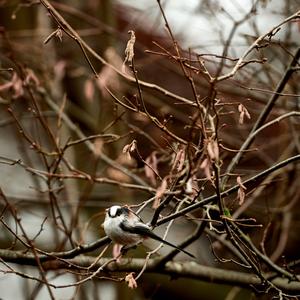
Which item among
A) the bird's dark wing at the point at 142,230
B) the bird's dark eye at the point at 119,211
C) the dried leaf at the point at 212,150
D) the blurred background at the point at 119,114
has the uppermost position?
the blurred background at the point at 119,114

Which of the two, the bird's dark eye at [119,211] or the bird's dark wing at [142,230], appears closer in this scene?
the bird's dark wing at [142,230]

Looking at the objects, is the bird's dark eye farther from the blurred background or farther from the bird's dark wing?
the blurred background

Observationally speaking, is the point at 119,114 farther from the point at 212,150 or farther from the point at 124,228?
the point at 212,150

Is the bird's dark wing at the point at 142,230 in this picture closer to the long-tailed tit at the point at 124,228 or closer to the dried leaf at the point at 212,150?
the long-tailed tit at the point at 124,228

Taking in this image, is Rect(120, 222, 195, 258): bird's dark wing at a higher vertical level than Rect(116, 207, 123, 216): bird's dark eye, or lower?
lower

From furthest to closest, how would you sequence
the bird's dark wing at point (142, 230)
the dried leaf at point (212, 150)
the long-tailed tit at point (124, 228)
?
the long-tailed tit at point (124, 228)
the bird's dark wing at point (142, 230)
the dried leaf at point (212, 150)

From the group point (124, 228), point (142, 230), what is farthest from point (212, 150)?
point (124, 228)

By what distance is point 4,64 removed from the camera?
5.86 m

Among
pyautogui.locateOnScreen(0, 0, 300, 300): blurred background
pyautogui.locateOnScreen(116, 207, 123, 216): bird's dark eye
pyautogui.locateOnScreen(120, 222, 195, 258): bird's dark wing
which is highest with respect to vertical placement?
pyautogui.locateOnScreen(0, 0, 300, 300): blurred background

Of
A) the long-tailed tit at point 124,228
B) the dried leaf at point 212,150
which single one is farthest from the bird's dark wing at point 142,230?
the dried leaf at point 212,150

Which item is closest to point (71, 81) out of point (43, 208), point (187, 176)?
point (43, 208)

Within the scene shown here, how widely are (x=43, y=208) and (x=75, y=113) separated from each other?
0.92 m

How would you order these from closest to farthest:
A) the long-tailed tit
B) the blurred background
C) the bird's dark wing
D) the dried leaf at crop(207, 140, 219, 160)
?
the dried leaf at crop(207, 140, 219, 160), the bird's dark wing, the long-tailed tit, the blurred background

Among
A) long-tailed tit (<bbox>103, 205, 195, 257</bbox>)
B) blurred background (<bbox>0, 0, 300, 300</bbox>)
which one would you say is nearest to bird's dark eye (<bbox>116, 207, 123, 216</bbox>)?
long-tailed tit (<bbox>103, 205, 195, 257</bbox>)
